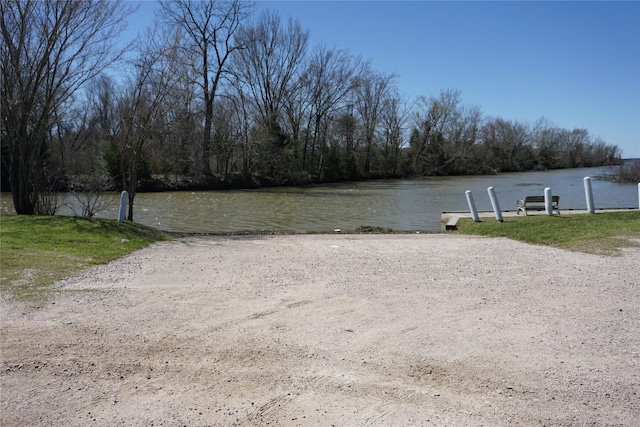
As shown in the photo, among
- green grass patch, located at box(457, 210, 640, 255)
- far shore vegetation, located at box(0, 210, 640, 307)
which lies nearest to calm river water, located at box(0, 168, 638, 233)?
green grass patch, located at box(457, 210, 640, 255)

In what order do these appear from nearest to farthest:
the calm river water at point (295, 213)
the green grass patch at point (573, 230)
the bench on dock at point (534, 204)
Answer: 1. the green grass patch at point (573, 230)
2. the bench on dock at point (534, 204)
3. the calm river water at point (295, 213)

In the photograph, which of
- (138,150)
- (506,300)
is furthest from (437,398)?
(138,150)

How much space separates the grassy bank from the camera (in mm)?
6527

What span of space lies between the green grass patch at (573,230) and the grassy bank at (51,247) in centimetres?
813

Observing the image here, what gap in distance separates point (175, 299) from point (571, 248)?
748 cm

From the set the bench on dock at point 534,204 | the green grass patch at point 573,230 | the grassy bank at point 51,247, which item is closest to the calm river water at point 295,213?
the bench on dock at point 534,204

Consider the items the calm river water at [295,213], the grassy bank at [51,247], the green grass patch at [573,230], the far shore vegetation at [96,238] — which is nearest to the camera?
the grassy bank at [51,247]

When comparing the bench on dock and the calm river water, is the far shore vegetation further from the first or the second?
the calm river water

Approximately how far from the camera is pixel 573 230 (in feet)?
37.6

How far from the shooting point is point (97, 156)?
31.3 meters

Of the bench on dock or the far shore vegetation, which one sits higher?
the bench on dock

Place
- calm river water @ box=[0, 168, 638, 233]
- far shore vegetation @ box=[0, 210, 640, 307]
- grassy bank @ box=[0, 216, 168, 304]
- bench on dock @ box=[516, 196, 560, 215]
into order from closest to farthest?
grassy bank @ box=[0, 216, 168, 304] → far shore vegetation @ box=[0, 210, 640, 307] → bench on dock @ box=[516, 196, 560, 215] → calm river water @ box=[0, 168, 638, 233]

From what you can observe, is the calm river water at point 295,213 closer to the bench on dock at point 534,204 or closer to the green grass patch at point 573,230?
the bench on dock at point 534,204

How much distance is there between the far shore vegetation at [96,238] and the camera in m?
6.85
